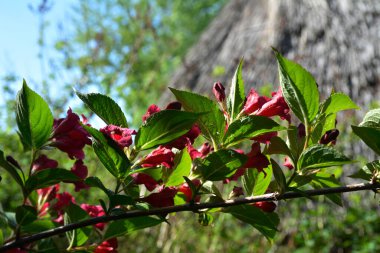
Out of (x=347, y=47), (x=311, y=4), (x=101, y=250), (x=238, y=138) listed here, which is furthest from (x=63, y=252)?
(x=311, y=4)

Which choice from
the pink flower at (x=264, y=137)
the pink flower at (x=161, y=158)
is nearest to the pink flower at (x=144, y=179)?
the pink flower at (x=161, y=158)

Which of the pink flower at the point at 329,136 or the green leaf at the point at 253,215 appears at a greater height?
the pink flower at the point at 329,136

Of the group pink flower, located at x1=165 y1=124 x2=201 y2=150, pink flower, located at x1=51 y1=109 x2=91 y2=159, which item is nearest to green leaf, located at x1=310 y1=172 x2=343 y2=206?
pink flower, located at x1=165 y1=124 x2=201 y2=150

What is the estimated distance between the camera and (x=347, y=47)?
3.65 meters

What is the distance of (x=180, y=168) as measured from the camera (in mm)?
477

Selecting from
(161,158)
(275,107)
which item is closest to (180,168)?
(161,158)

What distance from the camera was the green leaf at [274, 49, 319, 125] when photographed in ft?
1.47

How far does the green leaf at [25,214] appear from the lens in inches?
20.5

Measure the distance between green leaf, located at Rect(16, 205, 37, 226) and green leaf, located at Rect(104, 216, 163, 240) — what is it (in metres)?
0.09

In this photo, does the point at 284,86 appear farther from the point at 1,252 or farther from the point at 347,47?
the point at 347,47

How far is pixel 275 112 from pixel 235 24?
4.19m

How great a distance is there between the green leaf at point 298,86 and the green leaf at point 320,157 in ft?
0.13

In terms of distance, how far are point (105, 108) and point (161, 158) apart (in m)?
0.08

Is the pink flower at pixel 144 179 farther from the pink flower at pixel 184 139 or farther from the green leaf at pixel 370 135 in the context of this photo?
the green leaf at pixel 370 135
